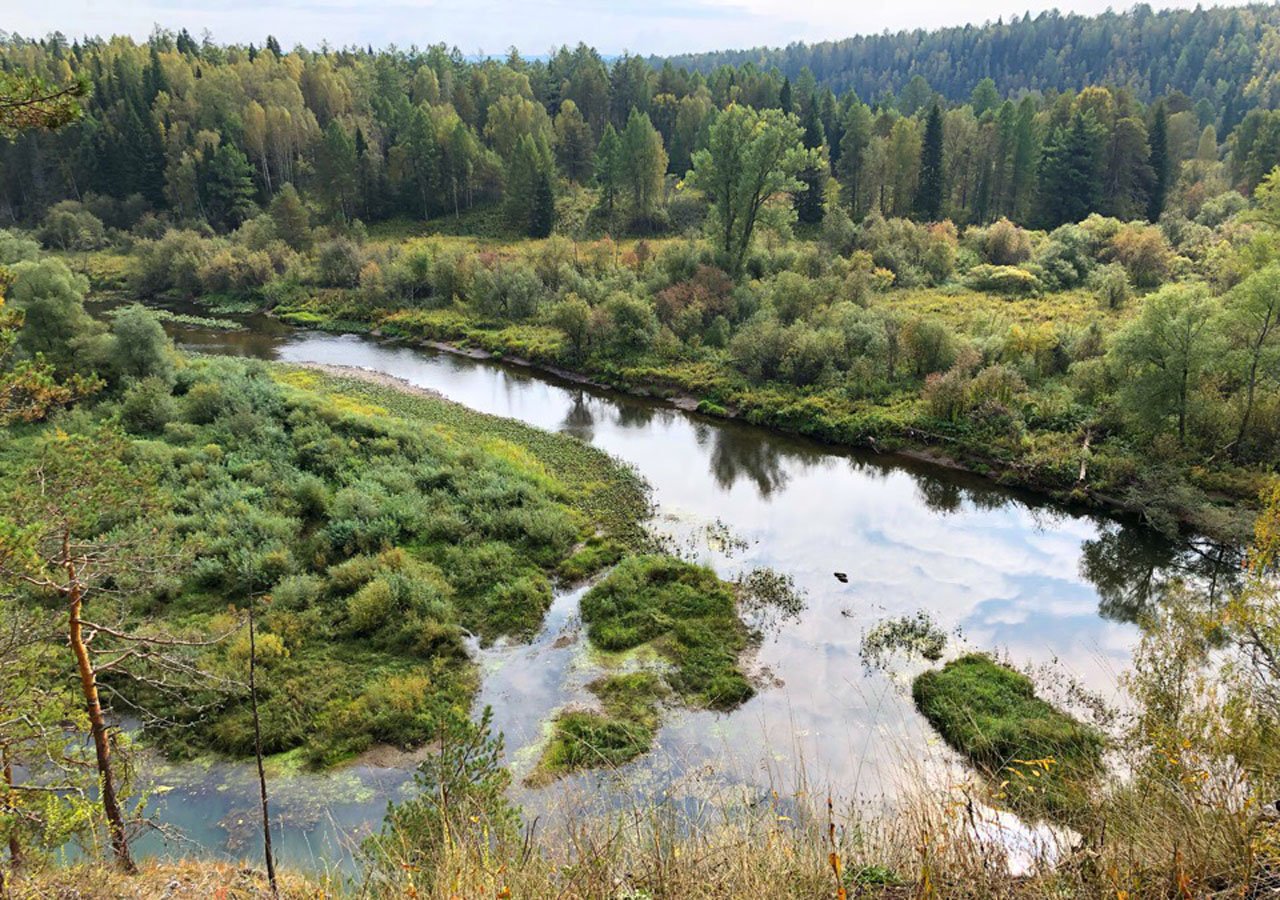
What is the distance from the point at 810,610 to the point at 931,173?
59564 millimetres

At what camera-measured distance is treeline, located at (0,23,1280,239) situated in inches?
2566

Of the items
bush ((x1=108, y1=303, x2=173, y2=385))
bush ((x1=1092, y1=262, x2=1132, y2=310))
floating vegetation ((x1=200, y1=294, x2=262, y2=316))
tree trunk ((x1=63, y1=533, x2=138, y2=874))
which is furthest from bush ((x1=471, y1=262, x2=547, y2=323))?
tree trunk ((x1=63, y1=533, x2=138, y2=874))

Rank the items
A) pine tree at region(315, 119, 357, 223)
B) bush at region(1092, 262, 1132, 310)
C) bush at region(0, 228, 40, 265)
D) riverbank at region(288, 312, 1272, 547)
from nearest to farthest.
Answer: riverbank at region(288, 312, 1272, 547) → bush at region(0, 228, 40, 265) → bush at region(1092, 262, 1132, 310) → pine tree at region(315, 119, 357, 223)

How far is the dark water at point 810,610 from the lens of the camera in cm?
1402

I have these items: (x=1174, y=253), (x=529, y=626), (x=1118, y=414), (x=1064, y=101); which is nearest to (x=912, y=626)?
(x=529, y=626)

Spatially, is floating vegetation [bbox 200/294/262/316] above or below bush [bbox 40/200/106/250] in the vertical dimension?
below

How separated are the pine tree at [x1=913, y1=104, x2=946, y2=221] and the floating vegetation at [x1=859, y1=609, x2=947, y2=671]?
5758cm

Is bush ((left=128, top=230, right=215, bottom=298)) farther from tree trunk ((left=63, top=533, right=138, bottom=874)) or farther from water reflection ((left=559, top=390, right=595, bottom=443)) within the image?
tree trunk ((left=63, top=533, right=138, bottom=874))

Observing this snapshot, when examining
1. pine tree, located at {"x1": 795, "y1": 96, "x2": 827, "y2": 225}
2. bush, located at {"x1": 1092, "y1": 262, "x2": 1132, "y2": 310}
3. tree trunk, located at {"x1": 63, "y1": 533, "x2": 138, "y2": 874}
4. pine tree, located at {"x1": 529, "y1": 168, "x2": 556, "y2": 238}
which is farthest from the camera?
pine tree, located at {"x1": 529, "y1": 168, "x2": 556, "y2": 238}

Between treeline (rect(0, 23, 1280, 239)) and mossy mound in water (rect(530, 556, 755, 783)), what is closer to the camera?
mossy mound in water (rect(530, 556, 755, 783))

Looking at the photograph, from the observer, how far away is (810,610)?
20266 millimetres

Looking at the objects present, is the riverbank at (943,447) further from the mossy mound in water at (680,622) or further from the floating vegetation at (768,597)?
the mossy mound in water at (680,622)

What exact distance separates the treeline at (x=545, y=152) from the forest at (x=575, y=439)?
1.61ft

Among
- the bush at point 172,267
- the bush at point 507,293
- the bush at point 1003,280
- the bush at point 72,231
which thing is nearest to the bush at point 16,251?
the bush at point 172,267
